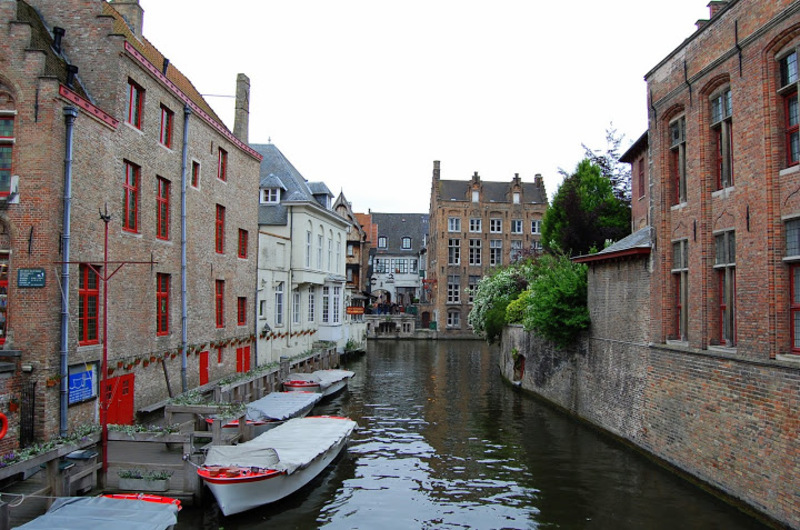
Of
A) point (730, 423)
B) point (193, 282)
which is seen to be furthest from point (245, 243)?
point (730, 423)

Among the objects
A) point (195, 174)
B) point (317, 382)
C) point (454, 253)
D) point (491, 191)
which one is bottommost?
point (317, 382)

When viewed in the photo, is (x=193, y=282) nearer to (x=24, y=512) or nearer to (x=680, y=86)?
(x=24, y=512)

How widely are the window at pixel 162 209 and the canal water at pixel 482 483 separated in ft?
26.6

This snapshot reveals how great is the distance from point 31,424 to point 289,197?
2055 centimetres

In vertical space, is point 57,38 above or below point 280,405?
above

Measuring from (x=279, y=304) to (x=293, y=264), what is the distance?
2387 millimetres

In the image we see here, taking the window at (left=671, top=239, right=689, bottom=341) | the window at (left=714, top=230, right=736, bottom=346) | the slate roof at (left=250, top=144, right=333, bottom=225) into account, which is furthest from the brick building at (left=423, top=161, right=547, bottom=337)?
the window at (left=714, top=230, right=736, bottom=346)

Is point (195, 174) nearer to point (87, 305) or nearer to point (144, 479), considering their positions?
point (87, 305)

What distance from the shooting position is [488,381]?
30500 mm

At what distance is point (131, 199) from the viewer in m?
15.3

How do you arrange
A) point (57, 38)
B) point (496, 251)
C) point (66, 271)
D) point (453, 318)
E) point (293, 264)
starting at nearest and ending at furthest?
1. point (66, 271)
2. point (57, 38)
3. point (293, 264)
4. point (453, 318)
5. point (496, 251)

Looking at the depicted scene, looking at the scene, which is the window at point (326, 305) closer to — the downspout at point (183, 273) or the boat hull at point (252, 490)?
the downspout at point (183, 273)

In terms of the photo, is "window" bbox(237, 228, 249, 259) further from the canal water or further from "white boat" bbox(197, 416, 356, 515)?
"white boat" bbox(197, 416, 356, 515)

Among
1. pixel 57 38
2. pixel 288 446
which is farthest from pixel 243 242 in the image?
pixel 288 446
